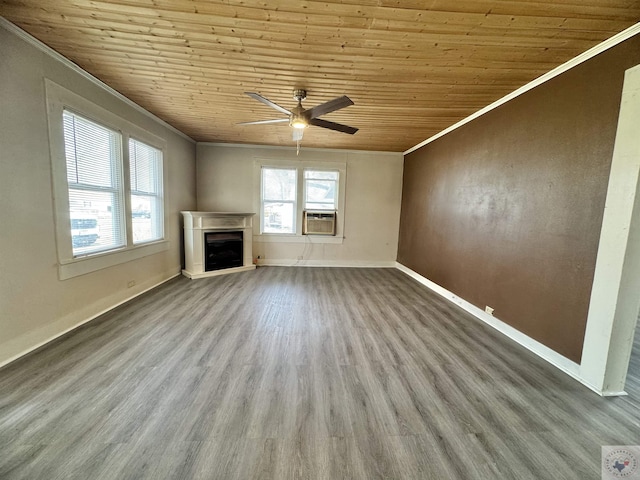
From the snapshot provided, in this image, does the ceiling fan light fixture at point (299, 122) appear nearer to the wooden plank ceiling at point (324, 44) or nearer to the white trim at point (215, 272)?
the wooden plank ceiling at point (324, 44)

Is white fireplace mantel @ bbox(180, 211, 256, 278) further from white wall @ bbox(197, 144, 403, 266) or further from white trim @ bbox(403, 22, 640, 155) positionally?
white trim @ bbox(403, 22, 640, 155)

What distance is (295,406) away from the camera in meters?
1.63

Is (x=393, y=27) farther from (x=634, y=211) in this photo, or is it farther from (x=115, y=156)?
(x=115, y=156)

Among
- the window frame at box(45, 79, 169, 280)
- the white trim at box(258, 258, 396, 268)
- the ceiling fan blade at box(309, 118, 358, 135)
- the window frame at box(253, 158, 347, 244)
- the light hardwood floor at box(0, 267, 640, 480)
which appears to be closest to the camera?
the light hardwood floor at box(0, 267, 640, 480)

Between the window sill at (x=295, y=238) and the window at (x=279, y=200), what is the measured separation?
0.39 feet

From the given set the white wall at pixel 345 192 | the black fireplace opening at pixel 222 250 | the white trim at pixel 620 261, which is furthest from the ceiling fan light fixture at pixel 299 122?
the black fireplace opening at pixel 222 250

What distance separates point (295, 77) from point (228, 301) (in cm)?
291

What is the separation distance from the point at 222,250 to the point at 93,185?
7.81ft

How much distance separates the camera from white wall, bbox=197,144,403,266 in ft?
17.7

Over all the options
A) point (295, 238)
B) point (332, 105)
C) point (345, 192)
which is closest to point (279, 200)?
point (295, 238)

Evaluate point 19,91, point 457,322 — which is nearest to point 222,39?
point 19,91

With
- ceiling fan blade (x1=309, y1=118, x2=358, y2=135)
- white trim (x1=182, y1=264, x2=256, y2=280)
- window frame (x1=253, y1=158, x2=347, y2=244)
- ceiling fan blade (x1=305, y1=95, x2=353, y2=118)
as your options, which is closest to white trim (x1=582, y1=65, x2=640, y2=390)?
ceiling fan blade (x1=305, y1=95, x2=353, y2=118)

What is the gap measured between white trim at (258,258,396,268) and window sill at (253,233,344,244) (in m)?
0.46

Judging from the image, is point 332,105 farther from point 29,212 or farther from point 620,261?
point 29,212
